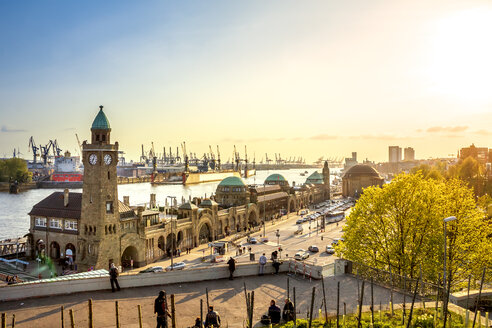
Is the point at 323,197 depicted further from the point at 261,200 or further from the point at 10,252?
the point at 10,252

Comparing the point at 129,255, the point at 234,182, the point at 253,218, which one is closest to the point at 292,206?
the point at 253,218

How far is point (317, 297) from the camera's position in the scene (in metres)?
17.7

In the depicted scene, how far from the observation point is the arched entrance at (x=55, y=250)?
47000mm

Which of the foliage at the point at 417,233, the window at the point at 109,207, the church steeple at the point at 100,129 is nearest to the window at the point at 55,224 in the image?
the window at the point at 109,207

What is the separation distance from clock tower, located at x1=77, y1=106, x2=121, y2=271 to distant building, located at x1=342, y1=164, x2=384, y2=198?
341 feet

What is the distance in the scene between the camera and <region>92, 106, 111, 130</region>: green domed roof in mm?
43500

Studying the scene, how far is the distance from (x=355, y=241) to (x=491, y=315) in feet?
35.7

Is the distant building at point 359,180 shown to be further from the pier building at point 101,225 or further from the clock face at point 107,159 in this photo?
the clock face at point 107,159

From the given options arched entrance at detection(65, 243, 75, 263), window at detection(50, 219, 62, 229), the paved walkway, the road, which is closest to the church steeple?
window at detection(50, 219, 62, 229)

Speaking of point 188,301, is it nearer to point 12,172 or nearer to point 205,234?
point 205,234

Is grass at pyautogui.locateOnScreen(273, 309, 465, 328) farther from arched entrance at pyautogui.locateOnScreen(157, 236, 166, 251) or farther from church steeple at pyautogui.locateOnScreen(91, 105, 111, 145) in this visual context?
arched entrance at pyautogui.locateOnScreen(157, 236, 166, 251)

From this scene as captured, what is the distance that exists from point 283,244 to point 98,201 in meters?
31.5

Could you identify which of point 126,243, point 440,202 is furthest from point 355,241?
point 126,243

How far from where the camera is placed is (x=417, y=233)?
27.2 metres
